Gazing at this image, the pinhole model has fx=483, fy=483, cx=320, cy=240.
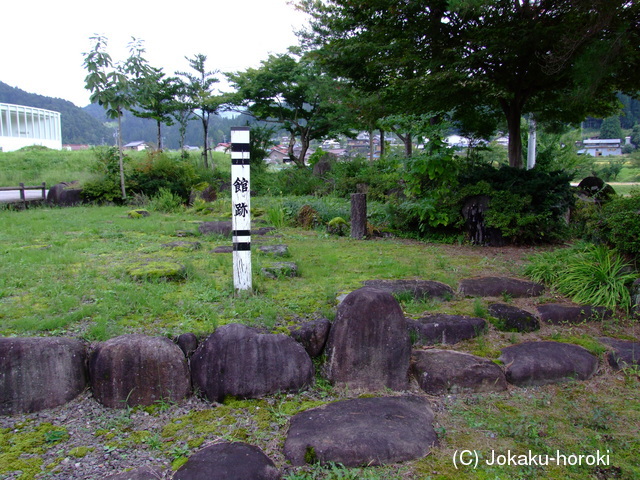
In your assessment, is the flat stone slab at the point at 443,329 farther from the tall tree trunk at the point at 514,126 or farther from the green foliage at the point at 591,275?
the tall tree trunk at the point at 514,126

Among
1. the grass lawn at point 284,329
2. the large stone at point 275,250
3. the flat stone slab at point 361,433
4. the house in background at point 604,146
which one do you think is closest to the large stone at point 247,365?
the grass lawn at point 284,329

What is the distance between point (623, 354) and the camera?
13.0 ft

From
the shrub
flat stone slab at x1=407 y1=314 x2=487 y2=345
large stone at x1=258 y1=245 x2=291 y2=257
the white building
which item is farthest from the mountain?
flat stone slab at x1=407 y1=314 x2=487 y2=345

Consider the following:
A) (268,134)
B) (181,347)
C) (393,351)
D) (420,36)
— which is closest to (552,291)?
(393,351)

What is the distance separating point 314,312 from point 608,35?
5.89 meters

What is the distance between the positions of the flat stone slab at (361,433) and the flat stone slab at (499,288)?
2.04 metres

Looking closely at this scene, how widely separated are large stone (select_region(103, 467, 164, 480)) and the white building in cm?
4893

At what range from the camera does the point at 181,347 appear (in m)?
3.58

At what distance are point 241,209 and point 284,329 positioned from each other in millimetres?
1368

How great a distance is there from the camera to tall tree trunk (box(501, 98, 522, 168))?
8891 mm

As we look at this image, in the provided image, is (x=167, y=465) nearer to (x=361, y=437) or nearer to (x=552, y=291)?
(x=361, y=437)

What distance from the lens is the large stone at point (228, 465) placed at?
2.57 metres

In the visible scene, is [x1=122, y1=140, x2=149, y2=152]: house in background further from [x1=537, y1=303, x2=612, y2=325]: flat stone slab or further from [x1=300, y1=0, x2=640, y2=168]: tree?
[x1=537, y1=303, x2=612, y2=325]: flat stone slab

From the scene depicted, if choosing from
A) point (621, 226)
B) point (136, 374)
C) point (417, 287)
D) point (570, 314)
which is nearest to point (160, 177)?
point (417, 287)
